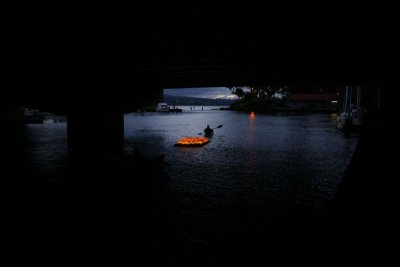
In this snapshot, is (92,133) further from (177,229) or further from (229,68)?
(177,229)

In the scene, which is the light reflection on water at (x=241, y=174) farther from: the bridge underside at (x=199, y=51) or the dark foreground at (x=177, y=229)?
the bridge underside at (x=199, y=51)

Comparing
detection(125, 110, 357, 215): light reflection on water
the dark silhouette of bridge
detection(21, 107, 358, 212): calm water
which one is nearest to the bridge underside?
the dark silhouette of bridge

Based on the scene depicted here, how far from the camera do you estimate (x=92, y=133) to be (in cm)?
3759

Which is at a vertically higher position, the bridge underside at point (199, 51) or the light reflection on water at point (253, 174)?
the bridge underside at point (199, 51)

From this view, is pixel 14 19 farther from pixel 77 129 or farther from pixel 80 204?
pixel 77 129

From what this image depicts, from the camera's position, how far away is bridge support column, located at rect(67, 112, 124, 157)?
34.5m

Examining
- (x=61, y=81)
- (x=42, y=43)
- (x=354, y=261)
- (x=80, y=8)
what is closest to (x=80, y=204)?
(x=42, y=43)

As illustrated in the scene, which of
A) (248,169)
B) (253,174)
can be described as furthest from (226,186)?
(248,169)

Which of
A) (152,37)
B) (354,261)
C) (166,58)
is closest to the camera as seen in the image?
(354,261)

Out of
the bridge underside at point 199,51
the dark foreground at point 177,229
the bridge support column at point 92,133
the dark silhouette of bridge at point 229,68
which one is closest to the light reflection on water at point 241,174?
the dark foreground at point 177,229

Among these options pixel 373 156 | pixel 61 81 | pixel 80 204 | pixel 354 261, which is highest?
pixel 61 81

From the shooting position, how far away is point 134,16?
1133 cm

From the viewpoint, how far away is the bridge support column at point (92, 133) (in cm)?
3447

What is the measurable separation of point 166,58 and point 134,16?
792 centimetres
